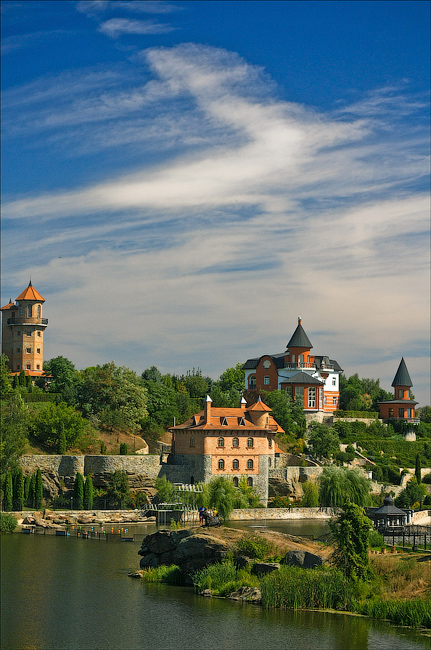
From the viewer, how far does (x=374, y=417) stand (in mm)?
92625

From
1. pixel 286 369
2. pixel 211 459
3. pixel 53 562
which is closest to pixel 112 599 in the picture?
pixel 53 562

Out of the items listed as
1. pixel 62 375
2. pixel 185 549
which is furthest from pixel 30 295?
pixel 185 549

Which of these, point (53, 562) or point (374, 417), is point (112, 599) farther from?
point (374, 417)

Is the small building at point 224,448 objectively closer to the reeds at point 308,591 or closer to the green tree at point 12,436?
the green tree at point 12,436

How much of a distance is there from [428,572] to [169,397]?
2060 inches

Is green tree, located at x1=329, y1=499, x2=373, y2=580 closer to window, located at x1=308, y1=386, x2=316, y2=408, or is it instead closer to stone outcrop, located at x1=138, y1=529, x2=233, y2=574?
stone outcrop, located at x1=138, y1=529, x2=233, y2=574

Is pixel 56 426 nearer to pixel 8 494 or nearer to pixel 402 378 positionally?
pixel 8 494

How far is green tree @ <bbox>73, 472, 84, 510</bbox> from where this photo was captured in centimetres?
6053

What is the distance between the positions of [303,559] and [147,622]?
7.43 metres

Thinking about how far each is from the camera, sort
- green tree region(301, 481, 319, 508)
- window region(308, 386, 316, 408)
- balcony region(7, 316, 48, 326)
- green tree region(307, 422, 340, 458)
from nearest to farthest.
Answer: green tree region(301, 481, 319, 508)
green tree region(307, 422, 340, 458)
balcony region(7, 316, 48, 326)
window region(308, 386, 316, 408)

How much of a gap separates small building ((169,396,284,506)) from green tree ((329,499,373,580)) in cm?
3338

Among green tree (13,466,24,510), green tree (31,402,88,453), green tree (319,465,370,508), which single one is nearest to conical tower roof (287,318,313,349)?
green tree (319,465,370,508)

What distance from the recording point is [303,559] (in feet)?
113

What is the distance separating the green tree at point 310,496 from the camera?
218ft
